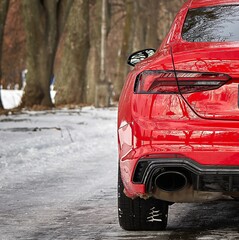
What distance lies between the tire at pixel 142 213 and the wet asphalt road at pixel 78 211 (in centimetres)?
7

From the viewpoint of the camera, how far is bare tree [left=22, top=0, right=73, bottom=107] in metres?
25.0

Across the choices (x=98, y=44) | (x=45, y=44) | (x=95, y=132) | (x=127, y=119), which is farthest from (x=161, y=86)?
(x=98, y=44)

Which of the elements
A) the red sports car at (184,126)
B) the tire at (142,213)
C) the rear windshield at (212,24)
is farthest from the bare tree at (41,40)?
the red sports car at (184,126)

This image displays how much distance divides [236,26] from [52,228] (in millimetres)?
1701

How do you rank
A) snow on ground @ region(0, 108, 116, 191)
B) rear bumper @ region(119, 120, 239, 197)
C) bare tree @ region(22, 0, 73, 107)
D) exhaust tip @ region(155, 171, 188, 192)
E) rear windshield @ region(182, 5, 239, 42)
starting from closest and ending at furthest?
1. rear bumper @ region(119, 120, 239, 197)
2. exhaust tip @ region(155, 171, 188, 192)
3. rear windshield @ region(182, 5, 239, 42)
4. snow on ground @ region(0, 108, 116, 191)
5. bare tree @ region(22, 0, 73, 107)

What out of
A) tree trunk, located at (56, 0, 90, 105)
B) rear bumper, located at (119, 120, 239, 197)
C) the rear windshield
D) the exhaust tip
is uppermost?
the rear windshield

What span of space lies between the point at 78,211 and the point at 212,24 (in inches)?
69.9

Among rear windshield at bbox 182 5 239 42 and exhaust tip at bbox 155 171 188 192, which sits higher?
rear windshield at bbox 182 5 239 42

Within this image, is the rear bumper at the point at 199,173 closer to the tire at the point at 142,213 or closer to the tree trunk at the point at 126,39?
the tire at the point at 142,213

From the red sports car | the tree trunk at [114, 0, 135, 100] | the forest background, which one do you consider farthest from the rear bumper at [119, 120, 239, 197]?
the tree trunk at [114, 0, 135, 100]

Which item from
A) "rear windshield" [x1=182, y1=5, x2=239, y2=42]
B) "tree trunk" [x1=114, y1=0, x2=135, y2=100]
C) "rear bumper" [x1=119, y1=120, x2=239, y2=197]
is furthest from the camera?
"tree trunk" [x1=114, y1=0, x2=135, y2=100]

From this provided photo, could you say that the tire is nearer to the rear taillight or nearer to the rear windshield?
the rear taillight

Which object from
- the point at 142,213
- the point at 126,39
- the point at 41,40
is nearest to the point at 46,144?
the point at 142,213

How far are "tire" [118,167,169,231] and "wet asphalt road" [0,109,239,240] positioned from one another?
0.07 metres
